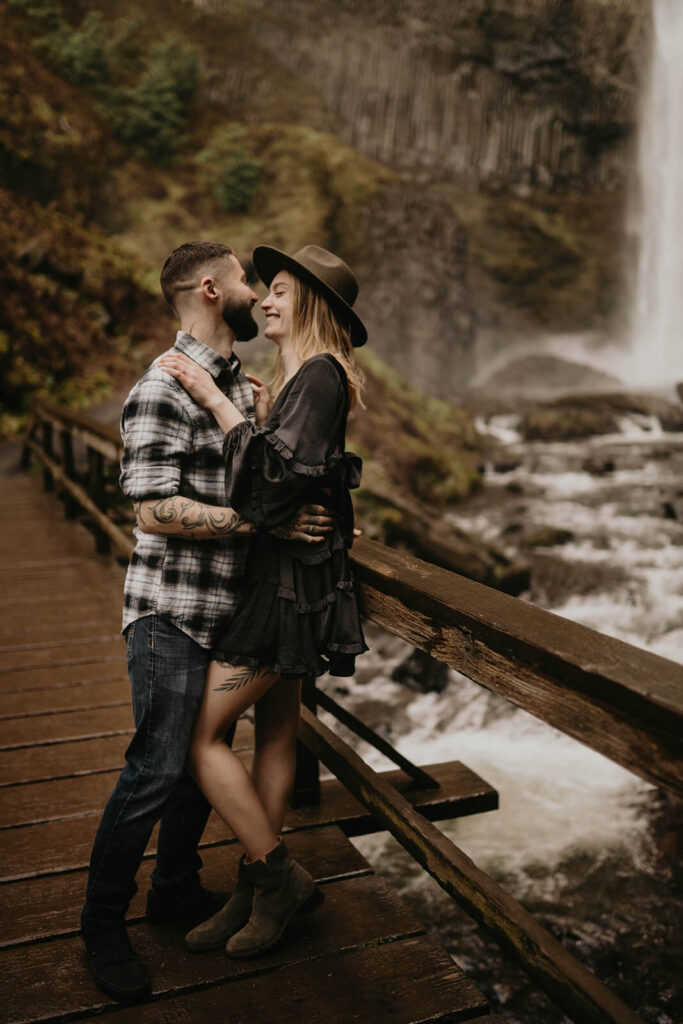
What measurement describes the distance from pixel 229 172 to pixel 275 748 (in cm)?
2210

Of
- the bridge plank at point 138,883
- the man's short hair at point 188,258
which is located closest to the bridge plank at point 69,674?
the bridge plank at point 138,883

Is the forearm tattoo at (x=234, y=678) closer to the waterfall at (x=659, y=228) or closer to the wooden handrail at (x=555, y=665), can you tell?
the wooden handrail at (x=555, y=665)

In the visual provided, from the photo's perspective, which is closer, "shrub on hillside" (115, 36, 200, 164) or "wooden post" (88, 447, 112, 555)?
"wooden post" (88, 447, 112, 555)

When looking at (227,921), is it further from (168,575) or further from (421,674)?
(421,674)

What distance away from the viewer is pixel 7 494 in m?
9.05

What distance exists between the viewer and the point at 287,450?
1670 mm

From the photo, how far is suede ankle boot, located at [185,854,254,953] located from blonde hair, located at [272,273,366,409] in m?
1.19

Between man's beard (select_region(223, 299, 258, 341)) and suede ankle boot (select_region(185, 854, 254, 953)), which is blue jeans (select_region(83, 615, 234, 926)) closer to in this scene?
suede ankle boot (select_region(185, 854, 254, 953))

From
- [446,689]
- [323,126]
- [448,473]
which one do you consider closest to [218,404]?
[446,689]

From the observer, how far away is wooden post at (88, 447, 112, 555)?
20.0 ft

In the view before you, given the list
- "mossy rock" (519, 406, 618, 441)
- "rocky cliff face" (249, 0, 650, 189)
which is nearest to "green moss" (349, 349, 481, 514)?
"mossy rock" (519, 406, 618, 441)

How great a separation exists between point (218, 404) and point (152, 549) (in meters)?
0.36

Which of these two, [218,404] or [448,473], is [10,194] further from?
[218,404]

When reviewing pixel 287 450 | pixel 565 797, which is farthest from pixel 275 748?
pixel 565 797
